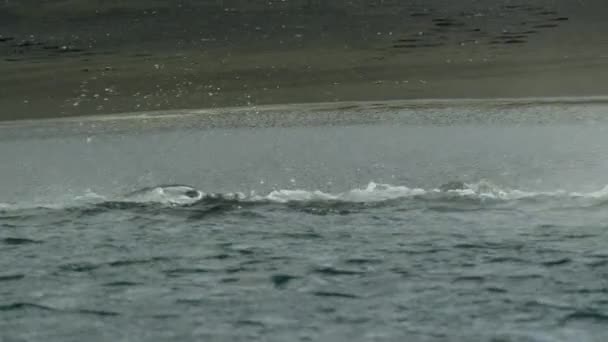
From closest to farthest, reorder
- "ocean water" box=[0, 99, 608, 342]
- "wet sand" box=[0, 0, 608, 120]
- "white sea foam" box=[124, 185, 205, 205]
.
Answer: "ocean water" box=[0, 99, 608, 342] → "white sea foam" box=[124, 185, 205, 205] → "wet sand" box=[0, 0, 608, 120]

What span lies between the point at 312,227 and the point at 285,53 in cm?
505

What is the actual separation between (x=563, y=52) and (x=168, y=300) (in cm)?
639

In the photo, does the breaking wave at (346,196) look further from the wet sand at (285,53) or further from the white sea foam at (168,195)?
the wet sand at (285,53)

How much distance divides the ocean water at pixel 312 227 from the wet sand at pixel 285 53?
82 centimetres

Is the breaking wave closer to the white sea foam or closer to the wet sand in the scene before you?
the white sea foam

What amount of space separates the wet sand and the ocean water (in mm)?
820

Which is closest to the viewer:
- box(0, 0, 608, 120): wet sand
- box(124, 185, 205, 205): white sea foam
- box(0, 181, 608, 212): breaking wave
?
box(0, 181, 608, 212): breaking wave

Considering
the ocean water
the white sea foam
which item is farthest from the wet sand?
the white sea foam

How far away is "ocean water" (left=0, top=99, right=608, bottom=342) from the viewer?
4434 millimetres

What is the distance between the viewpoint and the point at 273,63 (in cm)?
1020

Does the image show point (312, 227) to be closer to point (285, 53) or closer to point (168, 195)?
point (168, 195)

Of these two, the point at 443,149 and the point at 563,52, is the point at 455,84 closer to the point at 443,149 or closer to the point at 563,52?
the point at 563,52

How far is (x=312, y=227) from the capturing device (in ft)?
18.4

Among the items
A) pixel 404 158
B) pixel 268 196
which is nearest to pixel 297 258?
pixel 268 196
